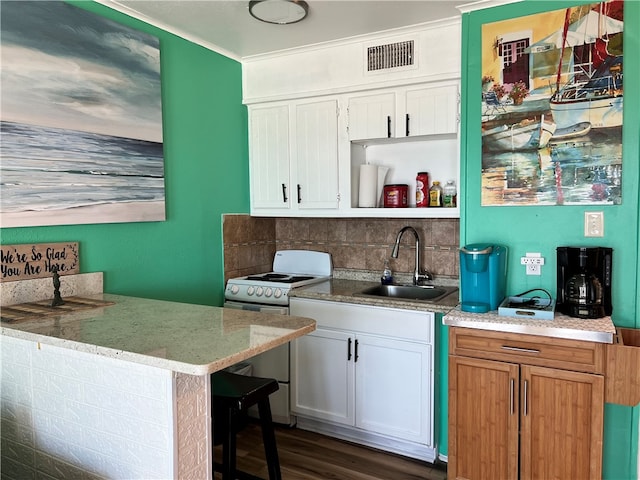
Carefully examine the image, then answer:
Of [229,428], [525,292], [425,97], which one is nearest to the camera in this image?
[229,428]

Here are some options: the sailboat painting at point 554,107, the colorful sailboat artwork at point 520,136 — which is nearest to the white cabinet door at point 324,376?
the sailboat painting at point 554,107

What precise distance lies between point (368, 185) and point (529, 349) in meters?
1.42

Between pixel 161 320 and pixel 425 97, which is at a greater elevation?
pixel 425 97

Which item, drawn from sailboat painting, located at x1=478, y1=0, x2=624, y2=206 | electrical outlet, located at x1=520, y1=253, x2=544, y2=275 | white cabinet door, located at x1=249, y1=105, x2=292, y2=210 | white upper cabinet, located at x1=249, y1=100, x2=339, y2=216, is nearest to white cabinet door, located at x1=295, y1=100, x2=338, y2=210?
white upper cabinet, located at x1=249, y1=100, x2=339, y2=216

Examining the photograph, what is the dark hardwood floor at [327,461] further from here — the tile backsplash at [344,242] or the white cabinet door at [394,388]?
the tile backsplash at [344,242]

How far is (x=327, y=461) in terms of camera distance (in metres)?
2.67

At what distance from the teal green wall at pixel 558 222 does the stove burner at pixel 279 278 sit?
1.10m

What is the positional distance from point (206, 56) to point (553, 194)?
2.21 meters

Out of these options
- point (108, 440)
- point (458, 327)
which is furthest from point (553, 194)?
point (108, 440)

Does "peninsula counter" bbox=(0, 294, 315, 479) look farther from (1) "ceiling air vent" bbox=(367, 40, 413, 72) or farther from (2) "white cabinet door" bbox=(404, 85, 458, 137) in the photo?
(1) "ceiling air vent" bbox=(367, 40, 413, 72)

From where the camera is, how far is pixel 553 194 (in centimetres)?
234

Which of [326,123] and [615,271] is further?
[326,123]

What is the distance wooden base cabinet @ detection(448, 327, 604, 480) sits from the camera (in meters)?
2.00

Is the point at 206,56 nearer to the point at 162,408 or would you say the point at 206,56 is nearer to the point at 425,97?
the point at 425,97
